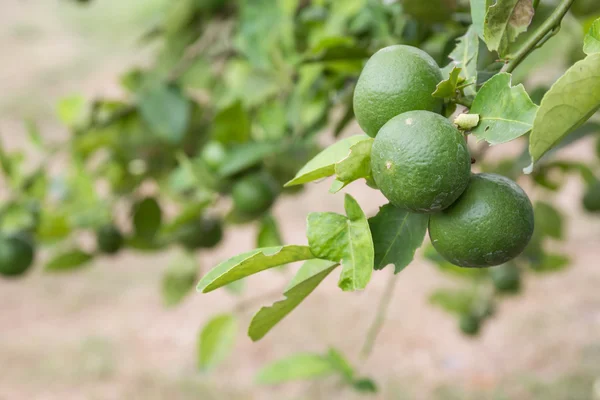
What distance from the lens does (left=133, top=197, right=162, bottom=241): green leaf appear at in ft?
4.17

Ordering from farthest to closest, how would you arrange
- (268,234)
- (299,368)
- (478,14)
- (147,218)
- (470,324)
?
(470,324) < (147,218) < (268,234) < (299,368) < (478,14)

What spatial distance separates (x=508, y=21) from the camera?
1.57ft

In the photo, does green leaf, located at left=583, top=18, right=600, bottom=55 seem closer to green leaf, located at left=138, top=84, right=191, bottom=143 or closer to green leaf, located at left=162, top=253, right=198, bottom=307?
green leaf, located at left=138, top=84, right=191, bottom=143

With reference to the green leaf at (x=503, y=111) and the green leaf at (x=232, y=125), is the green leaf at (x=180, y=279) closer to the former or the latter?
the green leaf at (x=232, y=125)

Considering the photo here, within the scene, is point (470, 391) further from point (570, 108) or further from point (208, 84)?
point (570, 108)

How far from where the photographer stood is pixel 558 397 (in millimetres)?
2350

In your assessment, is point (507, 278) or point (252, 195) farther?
point (507, 278)

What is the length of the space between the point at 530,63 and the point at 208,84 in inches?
30.1

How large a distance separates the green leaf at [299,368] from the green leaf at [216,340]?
0.96ft

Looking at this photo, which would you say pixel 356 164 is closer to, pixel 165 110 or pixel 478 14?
pixel 478 14

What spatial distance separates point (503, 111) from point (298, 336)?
2.71 metres

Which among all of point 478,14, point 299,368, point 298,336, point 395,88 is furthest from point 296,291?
point 298,336

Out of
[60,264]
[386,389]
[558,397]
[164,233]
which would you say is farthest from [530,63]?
[386,389]

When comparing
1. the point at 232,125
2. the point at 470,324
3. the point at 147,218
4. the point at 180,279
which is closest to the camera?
the point at 232,125
